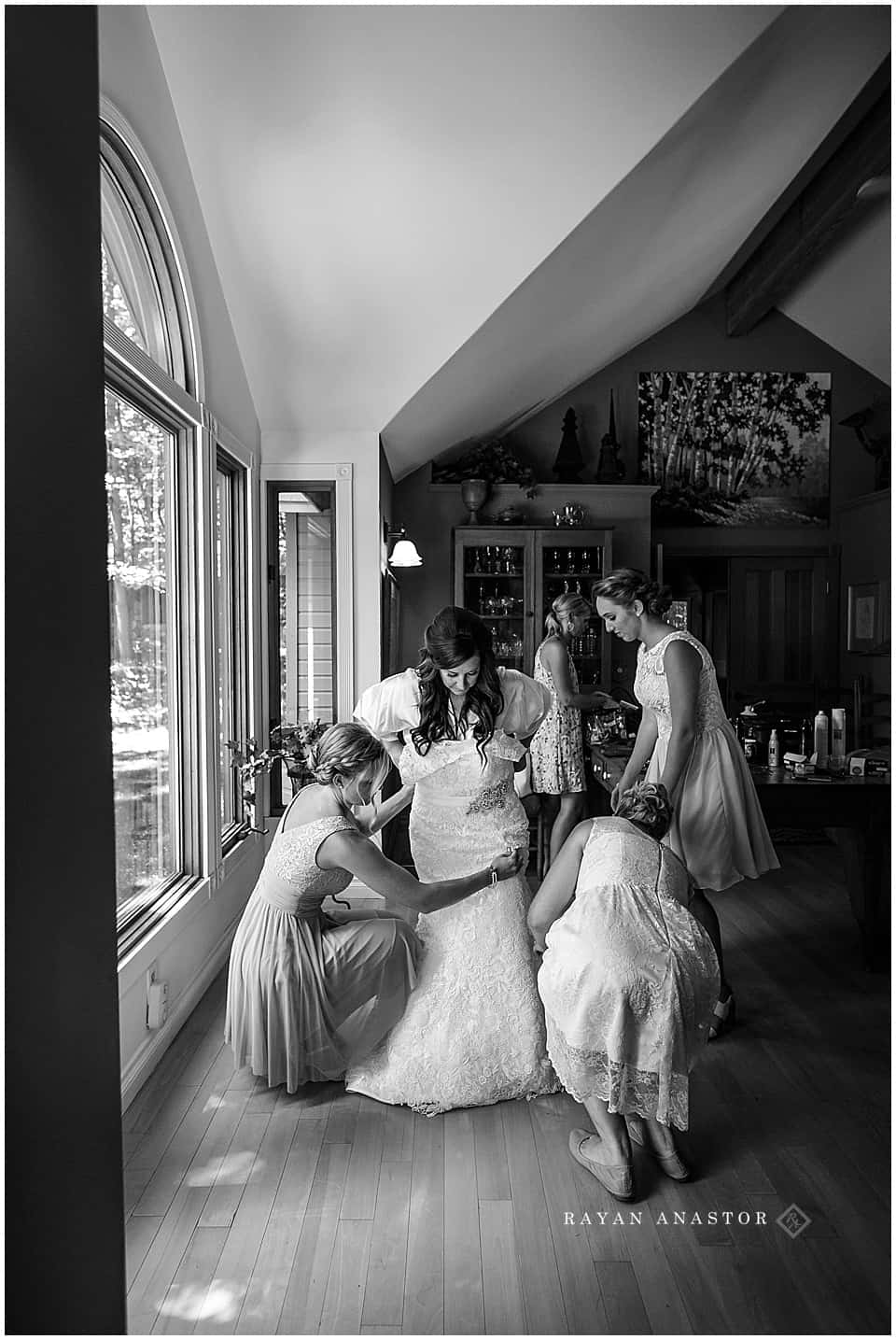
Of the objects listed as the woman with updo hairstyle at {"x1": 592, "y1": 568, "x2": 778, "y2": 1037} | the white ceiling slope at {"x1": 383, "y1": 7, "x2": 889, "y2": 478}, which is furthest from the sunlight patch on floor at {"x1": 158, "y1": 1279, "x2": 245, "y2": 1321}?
the white ceiling slope at {"x1": 383, "y1": 7, "x2": 889, "y2": 478}

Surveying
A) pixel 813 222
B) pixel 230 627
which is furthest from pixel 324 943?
pixel 813 222

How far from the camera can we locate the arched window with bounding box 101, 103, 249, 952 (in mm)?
2830

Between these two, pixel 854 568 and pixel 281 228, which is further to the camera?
pixel 854 568

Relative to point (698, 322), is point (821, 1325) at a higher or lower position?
lower

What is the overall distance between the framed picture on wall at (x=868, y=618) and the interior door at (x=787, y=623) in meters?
0.17

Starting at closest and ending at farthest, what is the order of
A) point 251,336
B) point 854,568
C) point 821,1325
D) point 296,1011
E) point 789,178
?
point 821,1325 → point 296,1011 → point 251,336 → point 789,178 → point 854,568

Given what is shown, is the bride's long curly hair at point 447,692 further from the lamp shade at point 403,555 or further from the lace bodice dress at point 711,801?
the lamp shade at point 403,555

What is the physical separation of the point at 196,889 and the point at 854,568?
17.1 feet

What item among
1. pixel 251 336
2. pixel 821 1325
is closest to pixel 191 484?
pixel 251 336

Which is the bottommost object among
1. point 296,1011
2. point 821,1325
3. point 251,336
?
point 821,1325

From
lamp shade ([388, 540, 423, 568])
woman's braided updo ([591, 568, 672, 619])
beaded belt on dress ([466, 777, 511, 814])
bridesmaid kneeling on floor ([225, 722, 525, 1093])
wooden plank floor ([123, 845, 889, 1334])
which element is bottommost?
wooden plank floor ([123, 845, 889, 1334])

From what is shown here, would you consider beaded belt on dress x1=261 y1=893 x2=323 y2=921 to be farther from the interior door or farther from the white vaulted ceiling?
the interior door

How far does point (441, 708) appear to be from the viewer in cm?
292

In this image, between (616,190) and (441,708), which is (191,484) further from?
(616,190)
